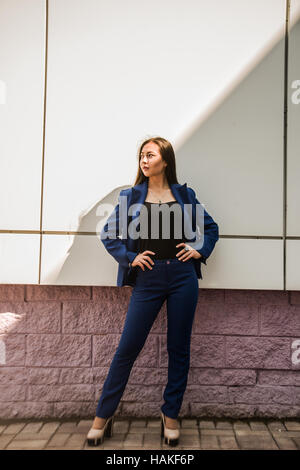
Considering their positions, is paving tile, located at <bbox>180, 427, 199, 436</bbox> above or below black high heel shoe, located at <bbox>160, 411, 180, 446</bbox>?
below

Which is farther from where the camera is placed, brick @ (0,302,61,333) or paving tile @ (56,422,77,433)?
brick @ (0,302,61,333)

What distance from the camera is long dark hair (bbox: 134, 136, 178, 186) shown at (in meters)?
2.60

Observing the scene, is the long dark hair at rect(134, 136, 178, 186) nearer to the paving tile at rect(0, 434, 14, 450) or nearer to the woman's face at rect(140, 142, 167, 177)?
the woman's face at rect(140, 142, 167, 177)

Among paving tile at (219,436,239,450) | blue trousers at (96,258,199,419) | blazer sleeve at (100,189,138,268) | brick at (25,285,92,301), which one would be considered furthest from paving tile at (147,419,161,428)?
blazer sleeve at (100,189,138,268)

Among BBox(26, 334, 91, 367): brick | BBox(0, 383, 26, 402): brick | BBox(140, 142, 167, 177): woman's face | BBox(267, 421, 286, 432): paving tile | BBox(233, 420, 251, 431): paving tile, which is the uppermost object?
BBox(140, 142, 167, 177): woman's face

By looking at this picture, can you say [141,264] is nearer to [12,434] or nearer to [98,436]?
[98,436]

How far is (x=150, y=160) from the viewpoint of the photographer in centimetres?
254

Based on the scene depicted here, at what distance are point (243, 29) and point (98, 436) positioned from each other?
3342 millimetres

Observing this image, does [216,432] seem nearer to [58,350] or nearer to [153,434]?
[153,434]

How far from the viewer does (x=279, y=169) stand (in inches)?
116

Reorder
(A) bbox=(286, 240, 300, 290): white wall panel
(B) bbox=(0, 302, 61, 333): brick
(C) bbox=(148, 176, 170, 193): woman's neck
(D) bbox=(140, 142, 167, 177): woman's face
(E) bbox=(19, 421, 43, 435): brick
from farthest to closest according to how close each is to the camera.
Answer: (B) bbox=(0, 302, 61, 333): brick, (A) bbox=(286, 240, 300, 290): white wall panel, (E) bbox=(19, 421, 43, 435): brick, (C) bbox=(148, 176, 170, 193): woman's neck, (D) bbox=(140, 142, 167, 177): woman's face

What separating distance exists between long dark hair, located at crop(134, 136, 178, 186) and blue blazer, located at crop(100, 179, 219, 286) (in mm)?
54

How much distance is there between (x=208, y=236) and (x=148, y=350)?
1130mm

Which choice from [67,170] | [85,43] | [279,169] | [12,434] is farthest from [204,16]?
[12,434]
